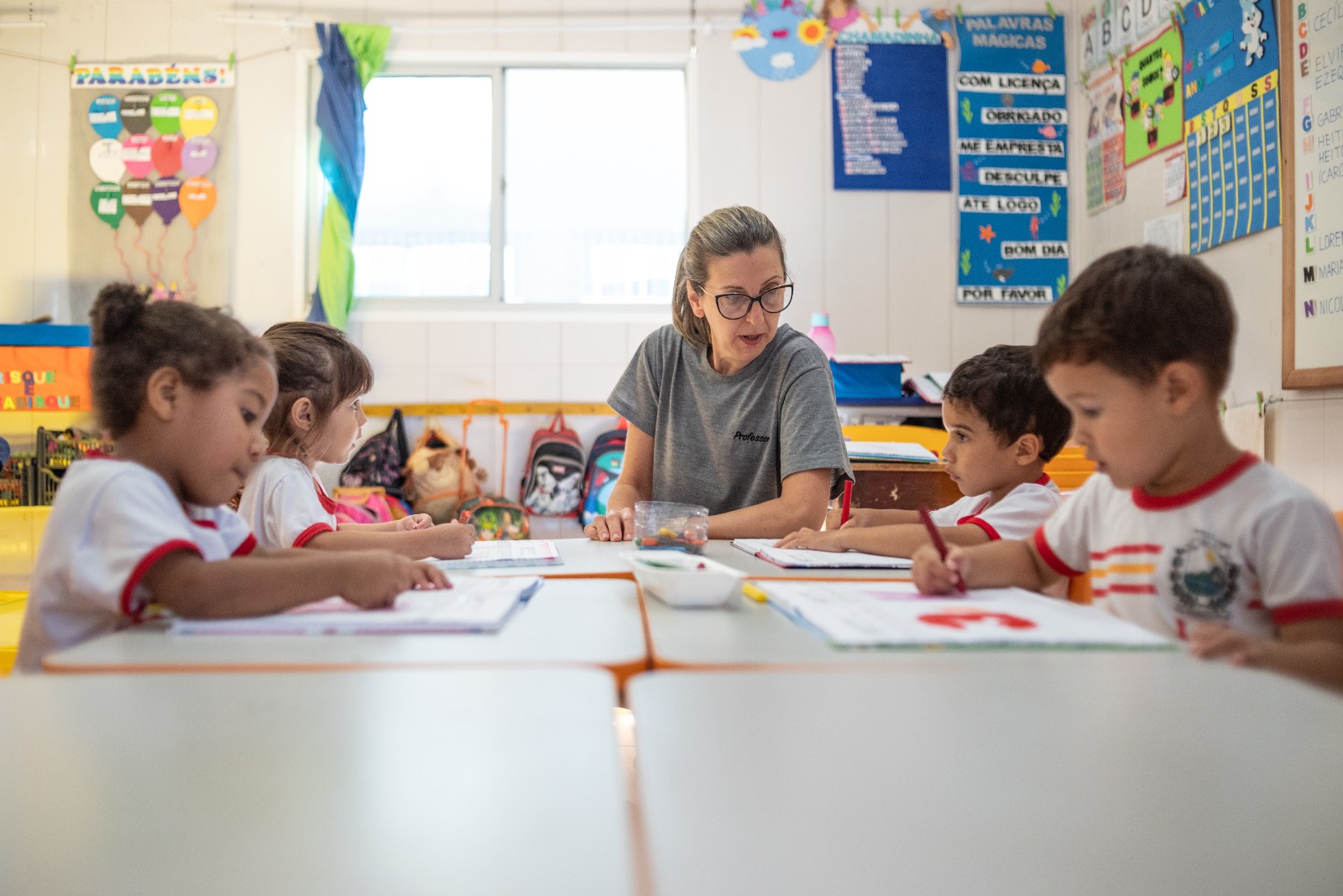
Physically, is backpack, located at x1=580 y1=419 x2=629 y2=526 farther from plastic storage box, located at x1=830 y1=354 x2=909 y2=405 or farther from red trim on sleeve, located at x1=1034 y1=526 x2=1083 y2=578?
red trim on sleeve, located at x1=1034 y1=526 x2=1083 y2=578

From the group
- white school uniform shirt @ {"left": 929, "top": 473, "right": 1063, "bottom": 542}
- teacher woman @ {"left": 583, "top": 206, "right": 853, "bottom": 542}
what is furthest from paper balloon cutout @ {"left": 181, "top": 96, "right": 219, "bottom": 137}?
white school uniform shirt @ {"left": 929, "top": 473, "right": 1063, "bottom": 542}

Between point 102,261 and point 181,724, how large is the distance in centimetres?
385

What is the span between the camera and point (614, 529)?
5.26 ft

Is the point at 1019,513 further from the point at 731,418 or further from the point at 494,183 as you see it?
the point at 494,183

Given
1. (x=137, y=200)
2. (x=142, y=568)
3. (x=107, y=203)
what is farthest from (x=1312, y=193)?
(x=107, y=203)

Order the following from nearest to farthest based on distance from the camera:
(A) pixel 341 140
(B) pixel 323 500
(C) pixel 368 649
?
(C) pixel 368 649, (B) pixel 323 500, (A) pixel 341 140

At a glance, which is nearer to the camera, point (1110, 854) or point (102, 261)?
point (1110, 854)

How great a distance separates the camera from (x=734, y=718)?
0.50 m

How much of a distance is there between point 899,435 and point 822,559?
1.63 meters

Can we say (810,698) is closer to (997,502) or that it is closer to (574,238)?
(997,502)

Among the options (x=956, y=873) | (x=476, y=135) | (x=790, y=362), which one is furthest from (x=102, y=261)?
(x=956, y=873)

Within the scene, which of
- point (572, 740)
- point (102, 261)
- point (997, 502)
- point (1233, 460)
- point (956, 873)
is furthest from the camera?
point (102, 261)

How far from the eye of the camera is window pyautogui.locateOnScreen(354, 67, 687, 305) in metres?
3.84

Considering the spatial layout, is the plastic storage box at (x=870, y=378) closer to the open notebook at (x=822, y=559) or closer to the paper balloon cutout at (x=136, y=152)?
the open notebook at (x=822, y=559)
